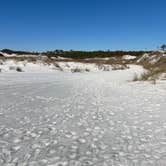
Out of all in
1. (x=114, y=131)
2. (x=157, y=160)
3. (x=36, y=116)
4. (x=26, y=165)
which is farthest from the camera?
(x=36, y=116)

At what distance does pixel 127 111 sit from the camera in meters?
11.9

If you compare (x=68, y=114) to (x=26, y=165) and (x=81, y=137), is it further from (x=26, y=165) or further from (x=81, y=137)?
(x=26, y=165)

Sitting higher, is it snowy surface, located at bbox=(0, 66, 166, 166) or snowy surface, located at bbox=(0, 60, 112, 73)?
snowy surface, located at bbox=(0, 60, 112, 73)

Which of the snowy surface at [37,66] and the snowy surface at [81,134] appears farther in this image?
the snowy surface at [37,66]

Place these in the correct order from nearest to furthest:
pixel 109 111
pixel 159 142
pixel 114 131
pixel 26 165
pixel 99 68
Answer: pixel 26 165 → pixel 159 142 → pixel 114 131 → pixel 109 111 → pixel 99 68

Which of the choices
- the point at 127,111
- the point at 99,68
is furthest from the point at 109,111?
the point at 99,68

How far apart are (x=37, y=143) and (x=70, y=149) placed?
0.95m

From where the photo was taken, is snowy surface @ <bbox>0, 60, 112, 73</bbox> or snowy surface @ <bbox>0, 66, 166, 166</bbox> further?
snowy surface @ <bbox>0, 60, 112, 73</bbox>

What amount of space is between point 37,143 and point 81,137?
132 cm

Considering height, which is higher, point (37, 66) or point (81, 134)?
point (37, 66)

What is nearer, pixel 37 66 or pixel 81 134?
pixel 81 134

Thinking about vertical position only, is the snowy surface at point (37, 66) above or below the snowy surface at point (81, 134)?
above

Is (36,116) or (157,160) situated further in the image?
(36,116)

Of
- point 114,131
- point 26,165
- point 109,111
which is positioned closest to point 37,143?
point 26,165
